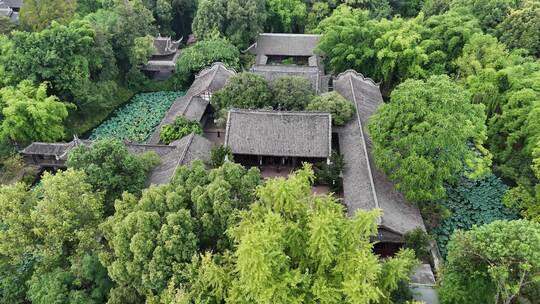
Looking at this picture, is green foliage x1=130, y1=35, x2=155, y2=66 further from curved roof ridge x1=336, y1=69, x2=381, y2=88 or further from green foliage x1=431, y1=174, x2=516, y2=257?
green foliage x1=431, y1=174, x2=516, y2=257

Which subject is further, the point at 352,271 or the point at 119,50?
the point at 119,50

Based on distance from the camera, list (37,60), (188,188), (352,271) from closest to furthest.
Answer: (352,271) → (188,188) → (37,60)

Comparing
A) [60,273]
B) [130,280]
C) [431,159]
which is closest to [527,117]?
[431,159]

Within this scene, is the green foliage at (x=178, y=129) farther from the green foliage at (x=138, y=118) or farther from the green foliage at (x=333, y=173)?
the green foliage at (x=333, y=173)

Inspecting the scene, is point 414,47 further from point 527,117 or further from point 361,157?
point 361,157

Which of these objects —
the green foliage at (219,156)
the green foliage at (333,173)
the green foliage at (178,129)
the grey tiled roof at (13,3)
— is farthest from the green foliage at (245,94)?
the grey tiled roof at (13,3)

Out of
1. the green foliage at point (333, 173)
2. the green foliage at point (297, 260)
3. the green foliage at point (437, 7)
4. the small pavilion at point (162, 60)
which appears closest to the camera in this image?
the green foliage at point (297, 260)

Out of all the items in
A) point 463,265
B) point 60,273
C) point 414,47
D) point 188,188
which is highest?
point 414,47

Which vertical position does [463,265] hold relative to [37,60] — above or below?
below
